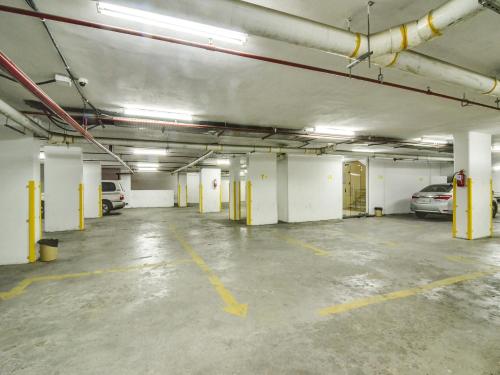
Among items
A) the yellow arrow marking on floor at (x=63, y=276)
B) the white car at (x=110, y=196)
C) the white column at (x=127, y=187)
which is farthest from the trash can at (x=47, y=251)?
the white column at (x=127, y=187)

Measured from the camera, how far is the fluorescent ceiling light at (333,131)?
21.2ft

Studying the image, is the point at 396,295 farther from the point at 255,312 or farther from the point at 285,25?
the point at 285,25

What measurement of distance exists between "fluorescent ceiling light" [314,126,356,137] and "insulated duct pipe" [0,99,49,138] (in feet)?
19.6

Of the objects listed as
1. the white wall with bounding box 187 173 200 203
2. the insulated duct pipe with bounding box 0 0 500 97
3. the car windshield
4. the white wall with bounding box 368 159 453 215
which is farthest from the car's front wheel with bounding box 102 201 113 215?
the car windshield

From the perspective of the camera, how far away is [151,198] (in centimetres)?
1808

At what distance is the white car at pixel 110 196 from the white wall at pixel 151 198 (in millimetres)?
4636

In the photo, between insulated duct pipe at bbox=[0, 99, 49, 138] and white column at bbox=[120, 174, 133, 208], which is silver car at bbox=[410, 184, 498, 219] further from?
white column at bbox=[120, 174, 133, 208]

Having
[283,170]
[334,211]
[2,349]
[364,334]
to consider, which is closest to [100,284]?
[2,349]

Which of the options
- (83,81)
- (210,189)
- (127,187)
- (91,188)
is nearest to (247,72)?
(83,81)

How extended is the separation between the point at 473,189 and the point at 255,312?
7053 mm

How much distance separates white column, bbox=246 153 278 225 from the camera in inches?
355

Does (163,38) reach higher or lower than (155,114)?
lower

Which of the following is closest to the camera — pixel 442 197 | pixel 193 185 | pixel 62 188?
pixel 62 188

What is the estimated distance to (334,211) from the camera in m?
10.3
